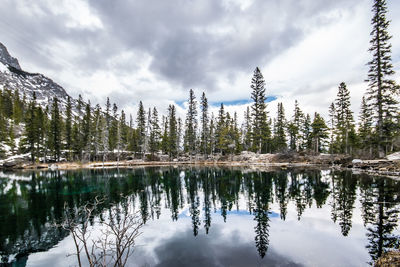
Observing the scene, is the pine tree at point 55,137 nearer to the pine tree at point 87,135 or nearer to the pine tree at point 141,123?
the pine tree at point 87,135

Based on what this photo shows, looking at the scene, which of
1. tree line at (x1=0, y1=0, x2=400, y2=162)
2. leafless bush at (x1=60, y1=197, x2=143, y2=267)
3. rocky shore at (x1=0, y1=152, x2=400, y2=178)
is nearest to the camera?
leafless bush at (x1=60, y1=197, x2=143, y2=267)

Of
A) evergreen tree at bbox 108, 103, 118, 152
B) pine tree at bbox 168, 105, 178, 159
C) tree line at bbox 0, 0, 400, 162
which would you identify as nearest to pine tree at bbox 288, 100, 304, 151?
tree line at bbox 0, 0, 400, 162

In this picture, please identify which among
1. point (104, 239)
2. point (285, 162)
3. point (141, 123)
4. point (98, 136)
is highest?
point (141, 123)

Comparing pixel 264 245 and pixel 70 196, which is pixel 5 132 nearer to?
pixel 70 196

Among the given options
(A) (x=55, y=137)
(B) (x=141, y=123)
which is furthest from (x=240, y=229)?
(A) (x=55, y=137)

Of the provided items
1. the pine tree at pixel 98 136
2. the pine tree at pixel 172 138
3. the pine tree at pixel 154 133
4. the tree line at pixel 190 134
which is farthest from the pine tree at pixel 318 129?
the pine tree at pixel 98 136

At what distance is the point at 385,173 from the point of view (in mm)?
23641


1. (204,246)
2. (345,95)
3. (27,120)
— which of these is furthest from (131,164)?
(345,95)

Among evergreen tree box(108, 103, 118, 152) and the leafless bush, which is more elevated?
evergreen tree box(108, 103, 118, 152)

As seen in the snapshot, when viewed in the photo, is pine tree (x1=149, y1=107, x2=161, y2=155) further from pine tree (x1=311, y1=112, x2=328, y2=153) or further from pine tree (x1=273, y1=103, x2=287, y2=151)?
pine tree (x1=311, y1=112, x2=328, y2=153)

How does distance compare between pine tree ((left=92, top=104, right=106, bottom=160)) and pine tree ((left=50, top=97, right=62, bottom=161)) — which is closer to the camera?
pine tree ((left=50, top=97, right=62, bottom=161))

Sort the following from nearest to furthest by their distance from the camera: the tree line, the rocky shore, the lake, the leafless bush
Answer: the leafless bush → the lake → the rocky shore → the tree line

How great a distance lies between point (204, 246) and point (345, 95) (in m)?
54.7

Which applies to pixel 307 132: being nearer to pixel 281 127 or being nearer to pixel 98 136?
pixel 281 127
